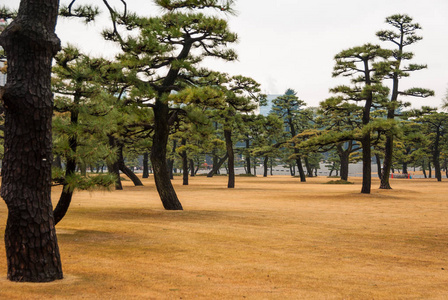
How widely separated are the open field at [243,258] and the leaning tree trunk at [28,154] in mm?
315

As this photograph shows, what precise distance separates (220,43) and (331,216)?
632 cm

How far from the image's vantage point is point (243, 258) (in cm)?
704

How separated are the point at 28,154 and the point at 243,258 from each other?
139 inches

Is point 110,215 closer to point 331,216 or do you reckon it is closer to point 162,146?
point 162,146

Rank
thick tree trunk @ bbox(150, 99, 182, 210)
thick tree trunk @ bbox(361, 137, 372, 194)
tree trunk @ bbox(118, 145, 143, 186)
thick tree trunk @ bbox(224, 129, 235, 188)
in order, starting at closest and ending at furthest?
1. thick tree trunk @ bbox(150, 99, 182, 210)
2. thick tree trunk @ bbox(361, 137, 372, 194)
3. tree trunk @ bbox(118, 145, 143, 186)
4. thick tree trunk @ bbox(224, 129, 235, 188)

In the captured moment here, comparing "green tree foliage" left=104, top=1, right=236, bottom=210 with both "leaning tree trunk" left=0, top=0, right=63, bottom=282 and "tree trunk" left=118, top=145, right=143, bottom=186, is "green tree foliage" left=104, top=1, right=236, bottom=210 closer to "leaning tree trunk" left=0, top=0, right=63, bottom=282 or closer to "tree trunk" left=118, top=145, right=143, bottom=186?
"leaning tree trunk" left=0, top=0, right=63, bottom=282

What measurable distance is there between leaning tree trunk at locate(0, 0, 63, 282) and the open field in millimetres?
315

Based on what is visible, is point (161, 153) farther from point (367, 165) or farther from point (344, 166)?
point (344, 166)

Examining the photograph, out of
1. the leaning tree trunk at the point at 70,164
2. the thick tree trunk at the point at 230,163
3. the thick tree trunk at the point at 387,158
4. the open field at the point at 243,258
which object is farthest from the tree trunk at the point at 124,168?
the leaning tree trunk at the point at 70,164

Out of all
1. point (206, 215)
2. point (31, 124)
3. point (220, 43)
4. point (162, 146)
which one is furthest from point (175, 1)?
point (31, 124)

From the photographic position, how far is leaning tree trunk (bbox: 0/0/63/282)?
5.15 m

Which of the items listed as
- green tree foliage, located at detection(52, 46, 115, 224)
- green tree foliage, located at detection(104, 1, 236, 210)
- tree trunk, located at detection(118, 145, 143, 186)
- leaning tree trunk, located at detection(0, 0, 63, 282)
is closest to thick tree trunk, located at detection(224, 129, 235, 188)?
tree trunk, located at detection(118, 145, 143, 186)

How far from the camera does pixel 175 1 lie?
11.6 m

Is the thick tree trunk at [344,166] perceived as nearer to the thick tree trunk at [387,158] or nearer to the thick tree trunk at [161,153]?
the thick tree trunk at [387,158]
